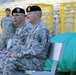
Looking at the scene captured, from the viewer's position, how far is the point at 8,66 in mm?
4965

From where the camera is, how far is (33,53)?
5023 mm

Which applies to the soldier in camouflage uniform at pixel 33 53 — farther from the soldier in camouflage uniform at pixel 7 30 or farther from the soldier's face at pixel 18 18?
the soldier in camouflage uniform at pixel 7 30

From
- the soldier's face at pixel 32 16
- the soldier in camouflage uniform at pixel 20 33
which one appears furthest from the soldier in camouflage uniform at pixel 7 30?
the soldier's face at pixel 32 16

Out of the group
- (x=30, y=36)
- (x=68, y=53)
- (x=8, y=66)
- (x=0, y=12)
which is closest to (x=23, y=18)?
(x=30, y=36)

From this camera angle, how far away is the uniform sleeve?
16.5ft

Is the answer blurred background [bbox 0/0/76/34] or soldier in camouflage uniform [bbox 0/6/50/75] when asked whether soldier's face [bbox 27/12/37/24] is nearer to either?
soldier in camouflage uniform [bbox 0/6/50/75]

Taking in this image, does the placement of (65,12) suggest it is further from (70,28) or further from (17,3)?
(17,3)

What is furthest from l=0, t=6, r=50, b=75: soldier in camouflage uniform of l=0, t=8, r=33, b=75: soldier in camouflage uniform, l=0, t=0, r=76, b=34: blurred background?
l=0, t=0, r=76, b=34: blurred background

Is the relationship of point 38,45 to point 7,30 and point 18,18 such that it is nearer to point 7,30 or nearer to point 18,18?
point 18,18

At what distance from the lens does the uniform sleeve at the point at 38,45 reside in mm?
5031

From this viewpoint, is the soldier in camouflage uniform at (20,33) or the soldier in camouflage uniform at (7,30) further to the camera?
the soldier in camouflage uniform at (7,30)

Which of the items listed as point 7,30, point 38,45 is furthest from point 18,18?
point 7,30

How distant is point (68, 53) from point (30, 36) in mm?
1658

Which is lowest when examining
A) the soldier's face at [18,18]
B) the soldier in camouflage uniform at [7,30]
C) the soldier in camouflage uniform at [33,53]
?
the soldier in camouflage uniform at [7,30]
